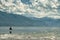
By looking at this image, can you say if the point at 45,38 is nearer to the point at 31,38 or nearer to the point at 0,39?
the point at 31,38

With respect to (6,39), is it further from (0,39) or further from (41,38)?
(41,38)

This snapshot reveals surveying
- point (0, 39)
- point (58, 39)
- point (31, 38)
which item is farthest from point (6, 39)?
point (58, 39)

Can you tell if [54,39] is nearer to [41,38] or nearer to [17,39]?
[41,38]

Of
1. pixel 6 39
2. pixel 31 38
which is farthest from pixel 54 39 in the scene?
pixel 6 39

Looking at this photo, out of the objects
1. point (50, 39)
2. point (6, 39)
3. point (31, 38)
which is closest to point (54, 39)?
point (50, 39)

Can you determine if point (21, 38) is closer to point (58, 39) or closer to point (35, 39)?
point (35, 39)
